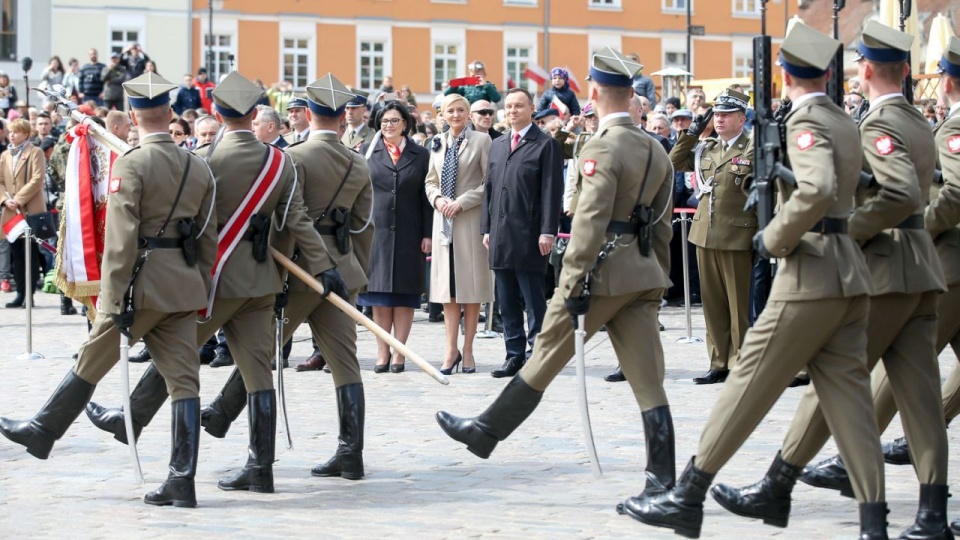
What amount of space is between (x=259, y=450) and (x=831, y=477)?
2.89 meters

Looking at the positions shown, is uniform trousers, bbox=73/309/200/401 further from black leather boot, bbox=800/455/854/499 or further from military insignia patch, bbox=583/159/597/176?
black leather boot, bbox=800/455/854/499

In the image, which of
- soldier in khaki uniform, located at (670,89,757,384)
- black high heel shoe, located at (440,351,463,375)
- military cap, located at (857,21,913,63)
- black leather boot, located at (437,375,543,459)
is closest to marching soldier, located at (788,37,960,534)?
military cap, located at (857,21,913,63)

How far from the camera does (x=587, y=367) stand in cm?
1310

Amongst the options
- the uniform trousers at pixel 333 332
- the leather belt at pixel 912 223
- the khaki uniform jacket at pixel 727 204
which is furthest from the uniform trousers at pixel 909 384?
the khaki uniform jacket at pixel 727 204

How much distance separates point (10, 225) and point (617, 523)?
1006 centimetres

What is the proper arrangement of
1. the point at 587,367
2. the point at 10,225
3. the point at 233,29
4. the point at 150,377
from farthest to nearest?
the point at 233,29 → the point at 10,225 → the point at 587,367 → the point at 150,377

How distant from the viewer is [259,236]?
322 inches

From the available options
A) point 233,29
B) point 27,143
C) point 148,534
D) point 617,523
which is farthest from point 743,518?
point 233,29

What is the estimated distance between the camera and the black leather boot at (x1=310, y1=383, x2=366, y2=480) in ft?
27.7

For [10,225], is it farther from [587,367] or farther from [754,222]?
[754,222]

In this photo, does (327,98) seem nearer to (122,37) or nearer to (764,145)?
(764,145)

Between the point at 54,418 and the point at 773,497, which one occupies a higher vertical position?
→ the point at 54,418

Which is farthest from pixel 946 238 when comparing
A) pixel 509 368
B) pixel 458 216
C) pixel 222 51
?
pixel 222 51

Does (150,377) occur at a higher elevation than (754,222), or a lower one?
lower
